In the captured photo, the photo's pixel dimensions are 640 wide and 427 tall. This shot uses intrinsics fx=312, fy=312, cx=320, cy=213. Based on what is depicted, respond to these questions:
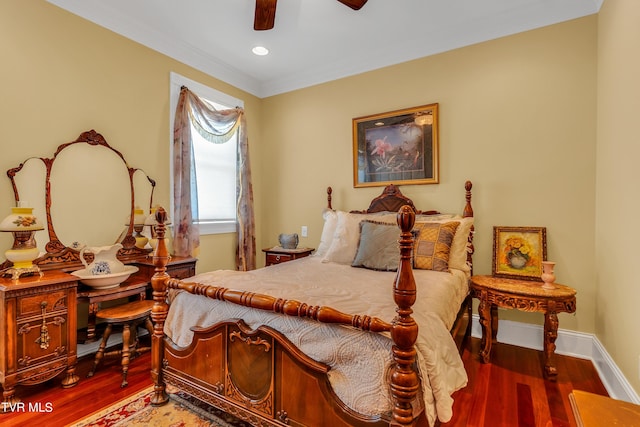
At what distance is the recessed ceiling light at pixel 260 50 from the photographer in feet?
10.8

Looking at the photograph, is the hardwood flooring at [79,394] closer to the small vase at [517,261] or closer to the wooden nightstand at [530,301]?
the wooden nightstand at [530,301]

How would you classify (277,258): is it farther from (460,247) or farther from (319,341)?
(319,341)

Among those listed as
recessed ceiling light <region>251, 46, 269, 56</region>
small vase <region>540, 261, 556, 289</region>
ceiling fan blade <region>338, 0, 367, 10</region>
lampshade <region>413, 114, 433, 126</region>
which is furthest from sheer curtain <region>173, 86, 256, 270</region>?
small vase <region>540, 261, 556, 289</region>

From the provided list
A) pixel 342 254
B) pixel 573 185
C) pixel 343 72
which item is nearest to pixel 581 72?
pixel 573 185

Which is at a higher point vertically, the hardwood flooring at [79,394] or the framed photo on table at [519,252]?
the framed photo on table at [519,252]

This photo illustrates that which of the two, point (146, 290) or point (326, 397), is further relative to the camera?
point (146, 290)

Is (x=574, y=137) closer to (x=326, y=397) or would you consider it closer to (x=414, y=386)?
(x=414, y=386)

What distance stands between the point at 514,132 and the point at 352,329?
2.48m

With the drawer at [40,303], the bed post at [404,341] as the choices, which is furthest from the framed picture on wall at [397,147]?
the drawer at [40,303]

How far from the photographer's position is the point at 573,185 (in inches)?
102

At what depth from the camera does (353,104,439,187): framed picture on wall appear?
10.3ft

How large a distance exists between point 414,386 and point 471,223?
194cm

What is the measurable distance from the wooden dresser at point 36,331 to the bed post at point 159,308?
2.34 ft

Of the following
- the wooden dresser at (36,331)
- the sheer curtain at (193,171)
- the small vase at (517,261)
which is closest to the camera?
the wooden dresser at (36,331)
